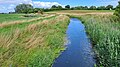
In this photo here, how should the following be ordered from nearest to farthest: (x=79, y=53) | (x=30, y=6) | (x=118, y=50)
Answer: (x=118, y=50) → (x=79, y=53) → (x=30, y=6)

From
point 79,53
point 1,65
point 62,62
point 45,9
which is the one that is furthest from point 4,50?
point 45,9

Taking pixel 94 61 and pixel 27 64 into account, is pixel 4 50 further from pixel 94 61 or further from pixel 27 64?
pixel 94 61

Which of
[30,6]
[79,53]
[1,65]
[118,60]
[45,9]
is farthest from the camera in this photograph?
[30,6]

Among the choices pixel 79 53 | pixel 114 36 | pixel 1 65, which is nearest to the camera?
pixel 1 65

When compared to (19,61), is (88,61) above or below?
below

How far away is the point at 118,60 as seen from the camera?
38.7 feet

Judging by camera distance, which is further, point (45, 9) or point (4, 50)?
point (45, 9)

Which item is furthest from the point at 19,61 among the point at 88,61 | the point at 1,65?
the point at 88,61

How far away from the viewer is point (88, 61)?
16344 mm

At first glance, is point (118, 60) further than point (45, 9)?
No

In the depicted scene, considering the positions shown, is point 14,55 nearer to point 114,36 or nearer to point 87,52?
point 114,36

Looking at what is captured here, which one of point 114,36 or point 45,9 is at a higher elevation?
point 114,36

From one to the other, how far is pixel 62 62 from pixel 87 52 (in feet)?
14.0

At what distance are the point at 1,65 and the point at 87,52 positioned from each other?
33.5 ft
